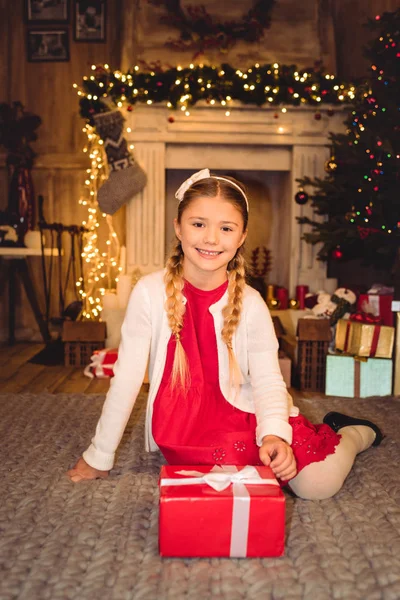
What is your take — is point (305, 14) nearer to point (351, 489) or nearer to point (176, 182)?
point (176, 182)

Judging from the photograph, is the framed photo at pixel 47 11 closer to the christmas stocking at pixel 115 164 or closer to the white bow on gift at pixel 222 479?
the christmas stocking at pixel 115 164

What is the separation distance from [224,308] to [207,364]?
16 cm

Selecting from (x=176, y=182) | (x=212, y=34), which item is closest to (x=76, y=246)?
(x=176, y=182)

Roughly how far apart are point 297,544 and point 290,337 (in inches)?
88.7

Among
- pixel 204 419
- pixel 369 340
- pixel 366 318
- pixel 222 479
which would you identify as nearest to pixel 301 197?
pixel 366 318

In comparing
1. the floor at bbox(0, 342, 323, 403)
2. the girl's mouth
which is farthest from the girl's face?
the floor at bbox(0, 342, 323, 403)

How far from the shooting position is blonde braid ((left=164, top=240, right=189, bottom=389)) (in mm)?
1638

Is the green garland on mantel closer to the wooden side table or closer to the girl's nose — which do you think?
the wooden side table

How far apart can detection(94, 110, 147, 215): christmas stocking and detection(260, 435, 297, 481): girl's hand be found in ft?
8.32

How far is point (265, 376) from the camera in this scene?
5.41ft

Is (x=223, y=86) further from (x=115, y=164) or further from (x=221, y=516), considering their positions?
(x=221, y=516)

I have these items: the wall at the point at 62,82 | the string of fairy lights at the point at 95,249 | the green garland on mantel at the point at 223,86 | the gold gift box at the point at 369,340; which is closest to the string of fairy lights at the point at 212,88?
the green garland on mantel at the point at 223,86

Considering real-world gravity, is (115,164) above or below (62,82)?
below

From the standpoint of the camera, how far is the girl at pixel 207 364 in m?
1.60
